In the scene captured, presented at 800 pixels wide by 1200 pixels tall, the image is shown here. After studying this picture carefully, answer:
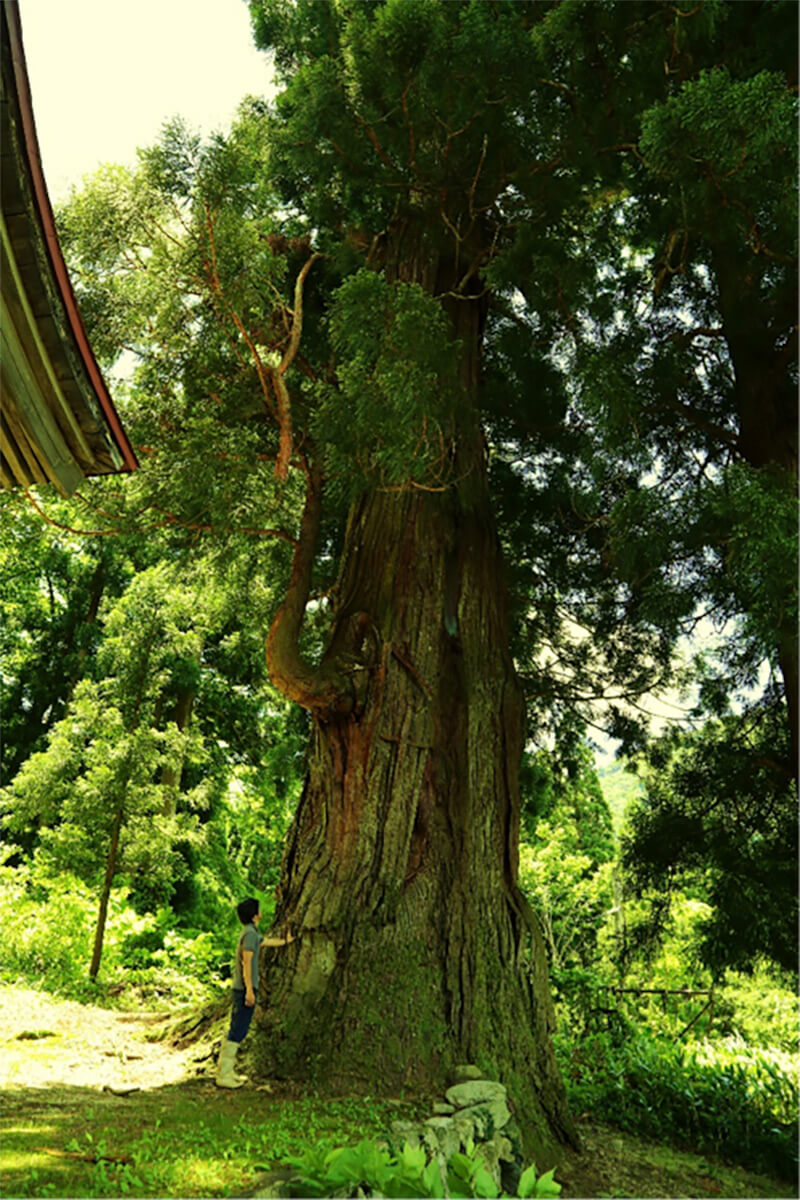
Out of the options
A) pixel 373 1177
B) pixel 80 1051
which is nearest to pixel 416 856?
pixel 373 1177

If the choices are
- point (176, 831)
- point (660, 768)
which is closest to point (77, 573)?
point (176, 831)

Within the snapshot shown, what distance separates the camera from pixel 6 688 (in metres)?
16.3

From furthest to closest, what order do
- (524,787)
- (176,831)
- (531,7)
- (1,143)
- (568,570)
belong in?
(176,831), (524,787), (568,570), (531,7), (1,143)

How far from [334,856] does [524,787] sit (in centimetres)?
357

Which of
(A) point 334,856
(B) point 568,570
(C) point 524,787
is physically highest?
(B) point 568,570

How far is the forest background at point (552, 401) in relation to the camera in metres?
4.38

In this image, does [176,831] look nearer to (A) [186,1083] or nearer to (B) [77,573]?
(A) [186,1083]

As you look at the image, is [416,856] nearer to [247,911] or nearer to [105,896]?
[247,911]

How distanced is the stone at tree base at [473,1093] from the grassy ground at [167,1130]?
166 mm

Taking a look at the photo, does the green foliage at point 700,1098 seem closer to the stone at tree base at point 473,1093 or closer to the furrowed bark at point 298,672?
the stone at tree base at point 473,1093

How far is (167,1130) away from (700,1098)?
4.31 meters

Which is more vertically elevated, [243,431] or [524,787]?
[243,431]

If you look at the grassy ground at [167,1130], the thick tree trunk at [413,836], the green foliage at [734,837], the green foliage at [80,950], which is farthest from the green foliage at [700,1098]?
the green foliage at [80,950]

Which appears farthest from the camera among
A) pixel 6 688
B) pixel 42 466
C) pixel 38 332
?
pixel 6 688
